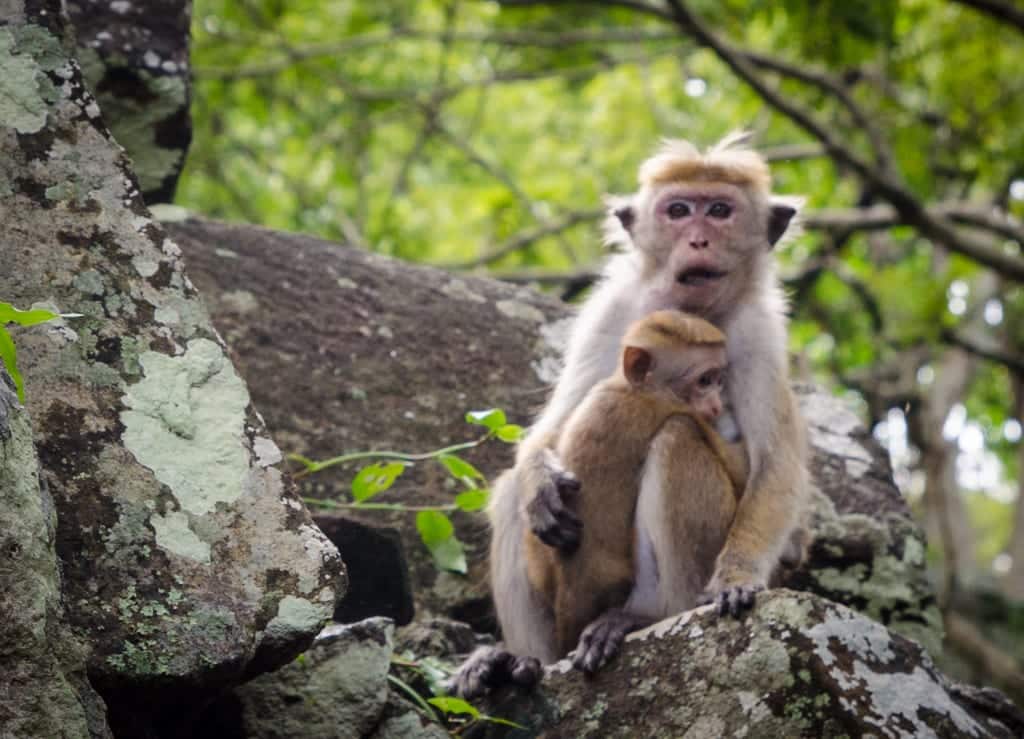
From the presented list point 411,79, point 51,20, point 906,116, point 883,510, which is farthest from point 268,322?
point 411,79

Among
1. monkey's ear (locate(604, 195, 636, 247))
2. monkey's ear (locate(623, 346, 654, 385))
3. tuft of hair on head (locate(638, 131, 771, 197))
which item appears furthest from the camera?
monkey's ear (locate(604, 195, 636, 247))

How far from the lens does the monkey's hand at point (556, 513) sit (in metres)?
4.88

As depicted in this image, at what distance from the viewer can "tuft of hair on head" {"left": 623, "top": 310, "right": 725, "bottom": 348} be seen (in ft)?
17.3

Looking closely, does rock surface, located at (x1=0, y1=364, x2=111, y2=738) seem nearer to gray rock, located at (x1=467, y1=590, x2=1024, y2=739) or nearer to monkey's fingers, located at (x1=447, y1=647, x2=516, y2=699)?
gray rock, located at (x1=467, y1=590, x2=1024, y2=739)

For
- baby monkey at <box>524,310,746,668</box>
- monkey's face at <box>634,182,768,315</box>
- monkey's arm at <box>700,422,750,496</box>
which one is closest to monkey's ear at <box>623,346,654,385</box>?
baby monkey at <box>524,310,746,668</box>

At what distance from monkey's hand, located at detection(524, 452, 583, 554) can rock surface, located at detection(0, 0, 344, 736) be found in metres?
1.21

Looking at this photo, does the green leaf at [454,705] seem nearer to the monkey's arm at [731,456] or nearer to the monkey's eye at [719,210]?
the monkey's arm at [731,456]

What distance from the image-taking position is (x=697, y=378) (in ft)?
17.4

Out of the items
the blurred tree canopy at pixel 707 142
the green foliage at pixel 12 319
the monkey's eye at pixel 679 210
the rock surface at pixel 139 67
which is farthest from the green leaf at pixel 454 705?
the blurred tree canopy at pixel 707 142

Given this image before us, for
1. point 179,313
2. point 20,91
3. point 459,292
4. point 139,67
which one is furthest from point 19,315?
point 459,292

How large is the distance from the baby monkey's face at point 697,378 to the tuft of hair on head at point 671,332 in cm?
4

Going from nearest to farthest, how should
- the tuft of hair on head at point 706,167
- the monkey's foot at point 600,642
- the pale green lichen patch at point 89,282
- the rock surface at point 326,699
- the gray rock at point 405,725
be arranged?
1. the pale green lichen patch at point 89,282
2. the rock surface at point 326,699
3. the gray rock at point 405,725
4. the monkey's foot at point 600,642
5. the tuft of hair on head at point 706,167

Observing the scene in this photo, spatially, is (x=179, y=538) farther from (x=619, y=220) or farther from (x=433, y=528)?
(x=619, y=220)

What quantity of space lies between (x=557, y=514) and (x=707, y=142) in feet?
38.4
